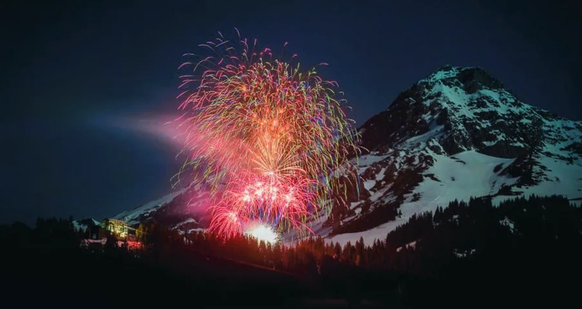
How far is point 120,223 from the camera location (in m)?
100

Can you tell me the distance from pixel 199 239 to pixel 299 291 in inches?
680

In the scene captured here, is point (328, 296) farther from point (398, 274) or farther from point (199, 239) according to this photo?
point (398, 274)

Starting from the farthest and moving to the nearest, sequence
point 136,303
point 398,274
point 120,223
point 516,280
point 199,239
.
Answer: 1. point 120,223
2. point 398,274
3. point 516,280
4. point 199,239
5. point 136,303

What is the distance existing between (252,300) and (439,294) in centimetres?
2524

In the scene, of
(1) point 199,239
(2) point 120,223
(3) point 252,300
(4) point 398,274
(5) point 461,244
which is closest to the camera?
(3) point 252,300

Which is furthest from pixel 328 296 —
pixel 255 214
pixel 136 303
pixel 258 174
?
pixel 136 303

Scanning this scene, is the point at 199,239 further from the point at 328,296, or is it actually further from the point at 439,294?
the point at 439,294

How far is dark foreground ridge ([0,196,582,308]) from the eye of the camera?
34.8 metres

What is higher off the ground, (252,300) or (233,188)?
(233,188)

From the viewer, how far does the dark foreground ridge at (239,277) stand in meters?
34.8

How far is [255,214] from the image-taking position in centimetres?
5431

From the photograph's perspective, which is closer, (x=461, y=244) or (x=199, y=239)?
(x=199, y=239)

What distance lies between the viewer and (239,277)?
42750 millimetres

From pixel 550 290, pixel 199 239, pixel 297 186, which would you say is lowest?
pixel 550 290
